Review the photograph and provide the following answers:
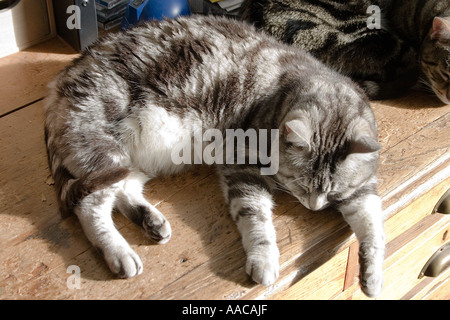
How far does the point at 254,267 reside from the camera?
1.28 meters

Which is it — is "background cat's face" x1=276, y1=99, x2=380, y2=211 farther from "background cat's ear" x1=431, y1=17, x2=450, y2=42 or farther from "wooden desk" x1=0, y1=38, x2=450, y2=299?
"background cat's ear" x1=431, y1=17, x2=450, y2=42

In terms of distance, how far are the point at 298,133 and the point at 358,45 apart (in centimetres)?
64

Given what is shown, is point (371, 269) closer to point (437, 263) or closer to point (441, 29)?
point (437, 263)

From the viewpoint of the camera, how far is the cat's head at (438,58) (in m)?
1.74

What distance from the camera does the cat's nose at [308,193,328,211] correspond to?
1377 mm

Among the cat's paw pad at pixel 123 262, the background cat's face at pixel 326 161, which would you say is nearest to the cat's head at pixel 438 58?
the background cat's face at pixel 326 161

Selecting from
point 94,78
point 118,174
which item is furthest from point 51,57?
point 118,174

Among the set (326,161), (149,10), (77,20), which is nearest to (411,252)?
(326,161)

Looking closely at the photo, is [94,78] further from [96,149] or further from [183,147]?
[183,147]

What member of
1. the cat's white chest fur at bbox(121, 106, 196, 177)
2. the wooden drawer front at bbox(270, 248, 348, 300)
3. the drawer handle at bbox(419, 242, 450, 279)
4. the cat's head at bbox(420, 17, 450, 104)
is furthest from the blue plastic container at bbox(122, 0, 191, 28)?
the drawer handle at bbox(419, 242, 450, 279)

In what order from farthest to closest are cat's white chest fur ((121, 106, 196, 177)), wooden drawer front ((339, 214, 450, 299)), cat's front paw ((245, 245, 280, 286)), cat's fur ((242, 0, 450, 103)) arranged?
1. cat's fur ((242, 0, 450, 103))
2. wooden drawer front ((339, 214, 450, 299))
3. cat's white chest fur ((121, 106, 196, 177))
4. cat's front paw ((245, 245, 280, 286))

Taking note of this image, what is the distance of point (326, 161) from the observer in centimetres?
137

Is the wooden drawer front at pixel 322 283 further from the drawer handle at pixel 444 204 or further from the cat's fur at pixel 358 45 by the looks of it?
the cat's fur at pixel 358 45

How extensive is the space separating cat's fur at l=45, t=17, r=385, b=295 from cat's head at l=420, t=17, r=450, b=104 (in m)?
0.39
